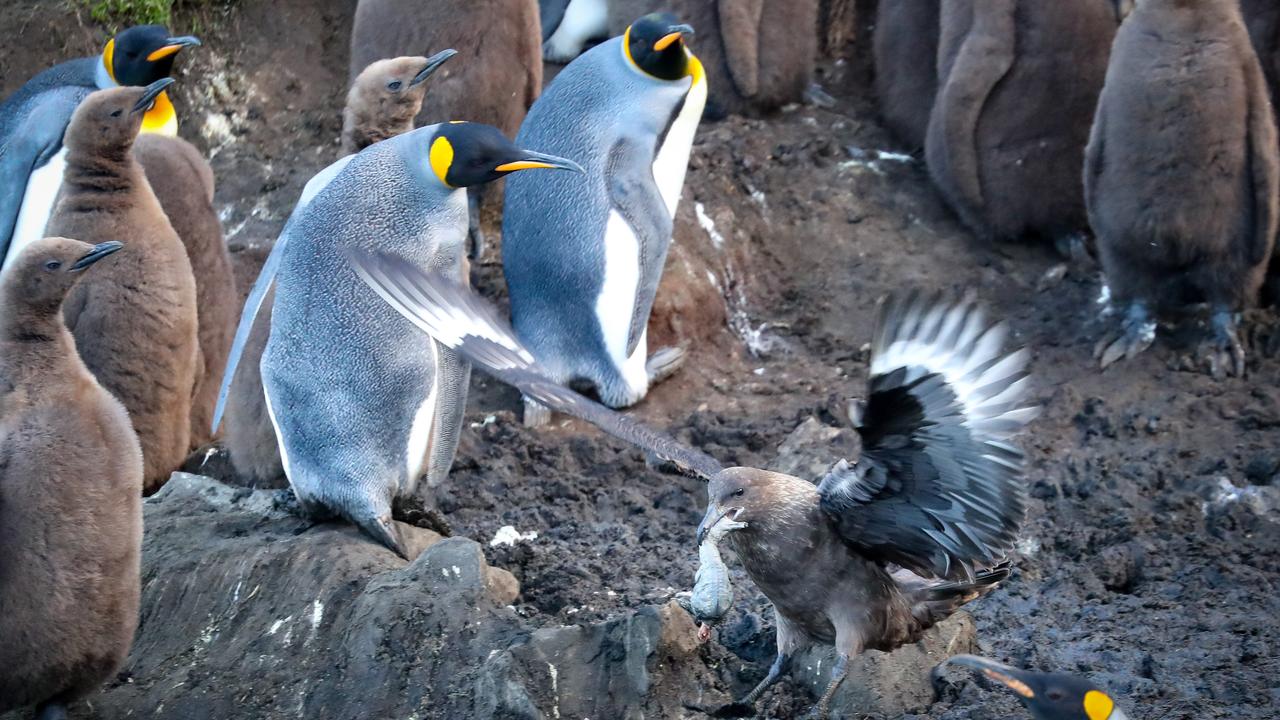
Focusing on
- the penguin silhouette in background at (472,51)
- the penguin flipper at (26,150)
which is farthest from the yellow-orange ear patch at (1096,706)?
the penguin flipper at (26,150)

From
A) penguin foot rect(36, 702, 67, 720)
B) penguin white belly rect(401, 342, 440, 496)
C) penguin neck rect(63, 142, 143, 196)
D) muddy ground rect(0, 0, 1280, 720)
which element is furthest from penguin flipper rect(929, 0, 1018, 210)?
penguin foot rect(36, 702, 67, 720)

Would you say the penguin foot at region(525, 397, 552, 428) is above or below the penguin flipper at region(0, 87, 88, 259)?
below

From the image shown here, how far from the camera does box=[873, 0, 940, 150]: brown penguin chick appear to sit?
8.33 metres

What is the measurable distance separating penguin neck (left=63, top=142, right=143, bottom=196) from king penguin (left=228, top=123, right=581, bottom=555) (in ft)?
2.98

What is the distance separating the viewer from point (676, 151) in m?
6.95

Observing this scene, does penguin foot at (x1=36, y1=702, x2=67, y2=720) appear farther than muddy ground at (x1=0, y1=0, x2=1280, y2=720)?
No

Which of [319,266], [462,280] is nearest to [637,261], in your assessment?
[462,280]

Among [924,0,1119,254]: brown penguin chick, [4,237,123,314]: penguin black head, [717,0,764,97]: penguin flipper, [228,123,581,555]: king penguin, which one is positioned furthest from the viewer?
[717,0,764,97]: penguin flipper

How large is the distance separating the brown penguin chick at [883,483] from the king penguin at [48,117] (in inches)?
131

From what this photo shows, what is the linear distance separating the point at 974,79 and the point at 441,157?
3043 mm

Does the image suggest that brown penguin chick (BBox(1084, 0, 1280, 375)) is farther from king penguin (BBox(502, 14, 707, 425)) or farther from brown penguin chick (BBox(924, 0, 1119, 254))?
king penguin (BBox(502, 14, 707, 425))

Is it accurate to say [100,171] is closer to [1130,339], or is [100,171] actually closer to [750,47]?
[750,47]

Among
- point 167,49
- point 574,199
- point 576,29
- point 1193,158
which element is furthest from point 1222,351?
point 167,49

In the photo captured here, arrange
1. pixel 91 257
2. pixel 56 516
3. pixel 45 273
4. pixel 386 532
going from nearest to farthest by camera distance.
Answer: pixel 56 516
pixel 45 273
pixel 91 257
pixel 386 532
